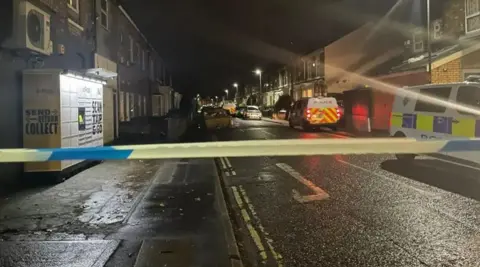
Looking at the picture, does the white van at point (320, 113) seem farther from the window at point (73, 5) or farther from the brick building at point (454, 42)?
the window at point (73, 5)

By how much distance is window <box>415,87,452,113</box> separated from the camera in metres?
10.9

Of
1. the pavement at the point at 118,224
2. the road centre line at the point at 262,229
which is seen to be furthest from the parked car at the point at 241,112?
the road centre line at the point at 262,229

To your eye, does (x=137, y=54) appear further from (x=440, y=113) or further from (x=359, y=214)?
(x=359, y=214)

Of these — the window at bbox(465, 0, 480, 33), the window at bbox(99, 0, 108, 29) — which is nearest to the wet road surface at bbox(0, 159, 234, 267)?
the window at bbox(99, 0, 108, 29)

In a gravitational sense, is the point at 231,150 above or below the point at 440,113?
below

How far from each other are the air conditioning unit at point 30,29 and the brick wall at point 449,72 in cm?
1819

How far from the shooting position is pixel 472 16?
21969 millimetres

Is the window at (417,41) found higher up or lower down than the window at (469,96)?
higher up

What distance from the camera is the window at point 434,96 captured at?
10938 mm

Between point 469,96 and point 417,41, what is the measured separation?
2173 centimetres

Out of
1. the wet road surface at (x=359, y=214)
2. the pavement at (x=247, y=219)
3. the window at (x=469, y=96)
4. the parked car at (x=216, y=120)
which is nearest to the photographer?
the pavement at (x=247, y=219)

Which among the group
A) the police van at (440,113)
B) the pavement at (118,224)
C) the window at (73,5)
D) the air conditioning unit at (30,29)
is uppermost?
the window at (73,5)

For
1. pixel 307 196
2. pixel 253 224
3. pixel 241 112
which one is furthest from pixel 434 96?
pixel 241 112

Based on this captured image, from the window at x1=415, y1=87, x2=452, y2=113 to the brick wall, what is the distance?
11.7 m
